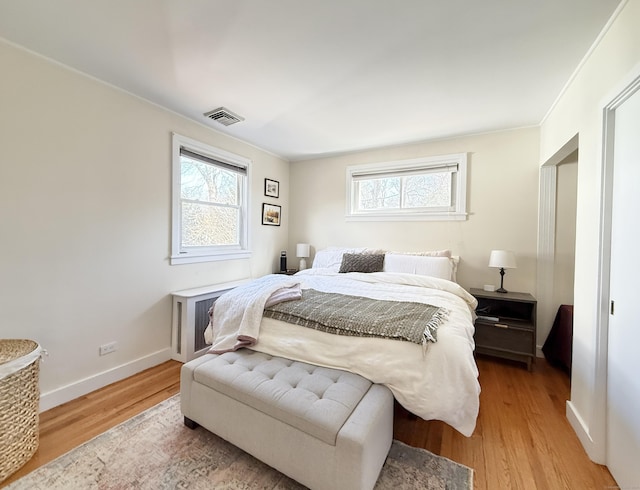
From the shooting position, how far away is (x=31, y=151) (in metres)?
1.90

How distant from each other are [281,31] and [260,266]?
2.92m

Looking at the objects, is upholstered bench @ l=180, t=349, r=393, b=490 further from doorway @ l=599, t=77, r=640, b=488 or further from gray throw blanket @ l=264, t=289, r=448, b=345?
doorway @ l=599, t=77, r=640, b=488

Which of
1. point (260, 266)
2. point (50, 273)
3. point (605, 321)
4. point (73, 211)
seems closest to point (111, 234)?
point (73, 211)

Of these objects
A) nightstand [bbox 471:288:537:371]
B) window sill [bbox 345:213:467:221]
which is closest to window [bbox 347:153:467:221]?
window sill [bbox 345:213:467:221]

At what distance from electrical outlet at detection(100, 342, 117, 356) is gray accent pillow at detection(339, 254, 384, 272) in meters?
2.37

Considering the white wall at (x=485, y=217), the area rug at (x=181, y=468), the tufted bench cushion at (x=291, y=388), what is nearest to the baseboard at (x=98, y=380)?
the area rug at (x=181, y=468)

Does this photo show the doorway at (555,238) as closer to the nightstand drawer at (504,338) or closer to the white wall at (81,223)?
the nightstand drawer at (504,338)

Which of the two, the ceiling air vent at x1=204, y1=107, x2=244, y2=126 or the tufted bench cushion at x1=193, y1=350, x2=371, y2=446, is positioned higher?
the ceiling air vent at x1=204, y1=107, x2=244, y2=126

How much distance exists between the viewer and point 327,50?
1819mm

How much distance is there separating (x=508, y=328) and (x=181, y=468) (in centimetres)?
293

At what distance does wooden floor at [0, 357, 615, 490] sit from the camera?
147 centimetres

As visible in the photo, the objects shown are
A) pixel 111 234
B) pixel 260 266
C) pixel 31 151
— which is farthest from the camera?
pixel 260 266

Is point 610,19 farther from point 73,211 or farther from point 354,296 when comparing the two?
point 73,211

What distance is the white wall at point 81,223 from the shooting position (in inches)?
72.7
